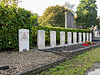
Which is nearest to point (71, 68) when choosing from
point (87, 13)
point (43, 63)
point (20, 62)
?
point (43, 63)

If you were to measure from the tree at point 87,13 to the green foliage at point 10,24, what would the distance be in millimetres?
26421

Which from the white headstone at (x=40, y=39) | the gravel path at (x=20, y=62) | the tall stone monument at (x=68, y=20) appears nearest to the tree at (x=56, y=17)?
the tall stone monument at (x=68, y=20)

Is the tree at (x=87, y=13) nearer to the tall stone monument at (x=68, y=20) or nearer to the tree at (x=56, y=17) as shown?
the tree at (x=56, y=17)

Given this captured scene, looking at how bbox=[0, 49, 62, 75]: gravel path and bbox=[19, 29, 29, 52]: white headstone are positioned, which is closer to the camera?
bbox=[0, 49, 62, 75]: gravel path

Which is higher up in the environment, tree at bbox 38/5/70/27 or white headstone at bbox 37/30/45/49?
tree at bbox 38/5/70/27

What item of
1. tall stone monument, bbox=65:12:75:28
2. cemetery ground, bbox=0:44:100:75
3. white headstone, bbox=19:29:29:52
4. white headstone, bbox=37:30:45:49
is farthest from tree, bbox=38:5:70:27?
cemetery ground, bbox=0:44:100:75

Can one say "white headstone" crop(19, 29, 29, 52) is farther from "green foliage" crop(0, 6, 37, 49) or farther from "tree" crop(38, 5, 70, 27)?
"tree" crop(38, 5, 70, 27)

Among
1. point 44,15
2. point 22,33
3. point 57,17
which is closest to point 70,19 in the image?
point 57,17

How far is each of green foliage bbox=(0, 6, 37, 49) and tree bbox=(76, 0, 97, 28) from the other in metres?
26.4

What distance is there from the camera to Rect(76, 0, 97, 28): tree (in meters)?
29.3

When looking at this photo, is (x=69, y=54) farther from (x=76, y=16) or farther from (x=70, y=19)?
(x=76, y=16)

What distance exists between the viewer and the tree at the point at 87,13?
29.3 metres

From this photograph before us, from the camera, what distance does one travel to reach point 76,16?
3116cm

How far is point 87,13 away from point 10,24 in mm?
27762
